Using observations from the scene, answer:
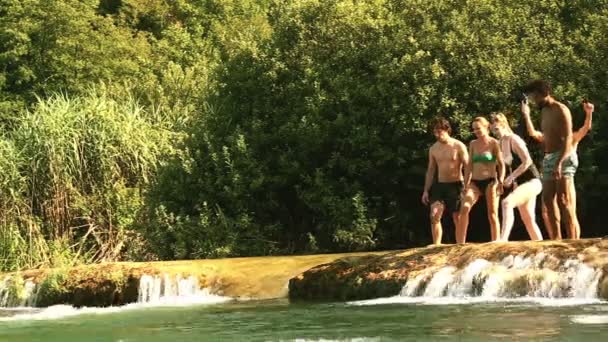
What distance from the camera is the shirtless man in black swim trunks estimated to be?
1207 cm

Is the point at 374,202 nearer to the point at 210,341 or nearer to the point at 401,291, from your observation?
the point at 401,291

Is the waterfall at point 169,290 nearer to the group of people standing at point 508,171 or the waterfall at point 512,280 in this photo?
the waterfall at point 512,280

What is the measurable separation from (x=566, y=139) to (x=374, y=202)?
702 centimetres

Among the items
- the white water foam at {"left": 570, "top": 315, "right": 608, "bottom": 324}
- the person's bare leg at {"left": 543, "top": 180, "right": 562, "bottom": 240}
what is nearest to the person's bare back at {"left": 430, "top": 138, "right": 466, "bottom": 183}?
the person's bare leg at {"left": 543, "top": 180, "right": 562, "bottom": 240}

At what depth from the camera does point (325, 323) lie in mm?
9312

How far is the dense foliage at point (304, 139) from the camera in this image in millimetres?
16781

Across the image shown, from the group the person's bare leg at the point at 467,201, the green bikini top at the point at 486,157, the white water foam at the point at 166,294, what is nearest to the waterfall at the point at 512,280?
the person's bare leg at the point at 467,201

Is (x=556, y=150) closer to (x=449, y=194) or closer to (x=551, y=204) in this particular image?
(x=551, y=204)

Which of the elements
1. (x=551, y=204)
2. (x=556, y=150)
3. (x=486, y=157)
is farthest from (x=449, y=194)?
(x=556, y=150)

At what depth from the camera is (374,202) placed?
17.4 metres

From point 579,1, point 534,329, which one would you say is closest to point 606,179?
point 579,1

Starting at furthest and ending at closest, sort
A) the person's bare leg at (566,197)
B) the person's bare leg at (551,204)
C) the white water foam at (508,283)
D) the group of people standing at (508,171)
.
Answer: the person's bare leg at (551,204)
the person's bare leg at (566,197)
the group of people standing at (508,171)
the white water foam at (508,283)

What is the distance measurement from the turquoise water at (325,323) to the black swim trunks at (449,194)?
191 cm

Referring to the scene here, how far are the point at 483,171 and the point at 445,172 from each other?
0.60 meters
